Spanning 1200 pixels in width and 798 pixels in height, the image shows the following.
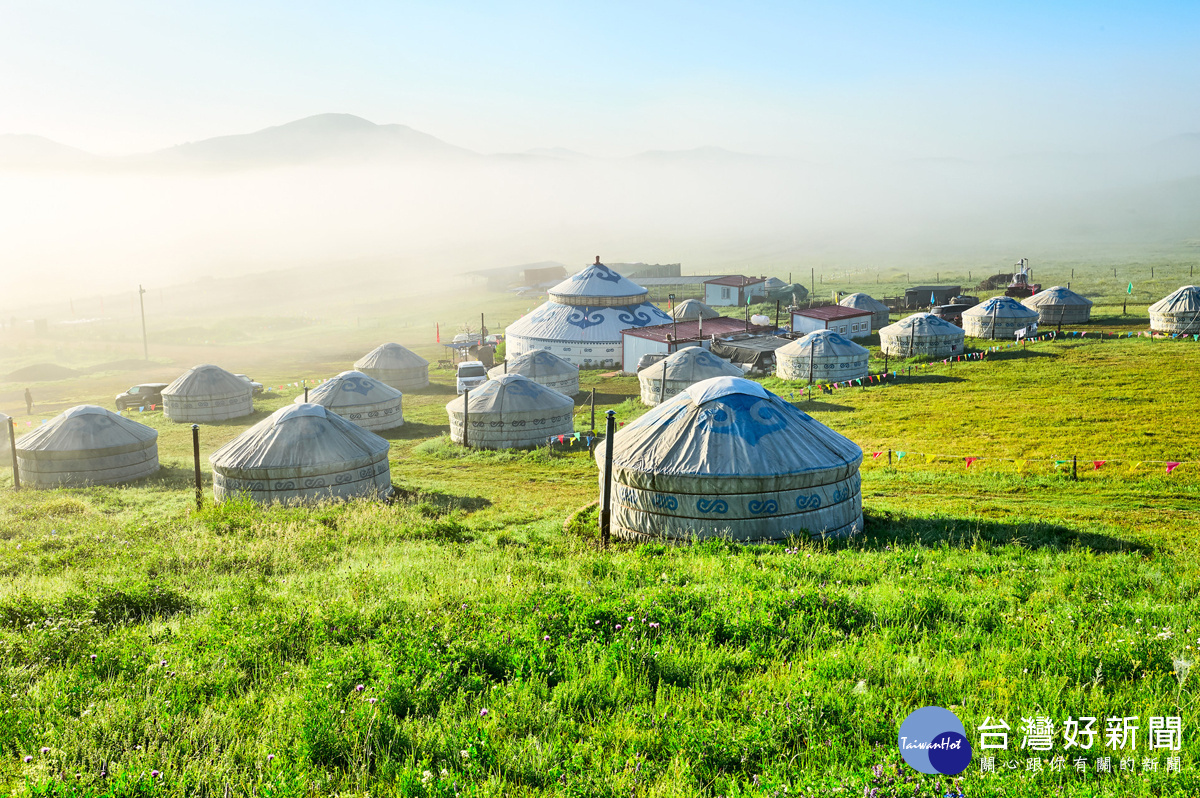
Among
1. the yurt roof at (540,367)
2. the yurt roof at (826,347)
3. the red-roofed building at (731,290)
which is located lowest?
the yurt roof at (540,367)

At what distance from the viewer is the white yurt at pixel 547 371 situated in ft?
120

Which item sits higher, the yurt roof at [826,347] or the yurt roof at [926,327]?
the yurt roof at [926,327]

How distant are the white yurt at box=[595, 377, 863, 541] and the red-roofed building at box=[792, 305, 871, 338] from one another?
37.3 m

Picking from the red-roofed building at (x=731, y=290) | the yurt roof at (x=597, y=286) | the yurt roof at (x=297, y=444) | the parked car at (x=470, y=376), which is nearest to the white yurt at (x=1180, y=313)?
the yurt roof at (x=597, y=286)

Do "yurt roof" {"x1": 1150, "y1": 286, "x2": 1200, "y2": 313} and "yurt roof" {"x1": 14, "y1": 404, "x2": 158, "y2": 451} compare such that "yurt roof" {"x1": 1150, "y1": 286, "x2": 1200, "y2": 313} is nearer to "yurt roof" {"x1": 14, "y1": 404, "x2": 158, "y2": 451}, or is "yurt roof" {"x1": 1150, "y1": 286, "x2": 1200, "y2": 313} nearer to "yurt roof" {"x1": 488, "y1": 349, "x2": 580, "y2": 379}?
"yurt roof" {"x1": 488, "y1": 349, "x2": 580, "y2": 379}

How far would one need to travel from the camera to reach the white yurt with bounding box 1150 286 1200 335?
44969 millimetres

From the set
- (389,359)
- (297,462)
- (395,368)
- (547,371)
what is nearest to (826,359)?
(547,371)

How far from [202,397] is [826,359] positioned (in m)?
28.9

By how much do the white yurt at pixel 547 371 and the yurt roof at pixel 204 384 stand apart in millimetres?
11941

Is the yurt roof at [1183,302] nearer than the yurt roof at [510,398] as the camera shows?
No

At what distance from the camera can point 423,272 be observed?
547 ft

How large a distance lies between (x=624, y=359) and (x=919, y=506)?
29304 mm

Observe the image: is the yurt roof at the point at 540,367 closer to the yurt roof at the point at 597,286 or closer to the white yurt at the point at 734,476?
the yurt roof at the point at 597,286

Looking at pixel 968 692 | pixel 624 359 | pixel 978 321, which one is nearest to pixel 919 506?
pixel 968 692
